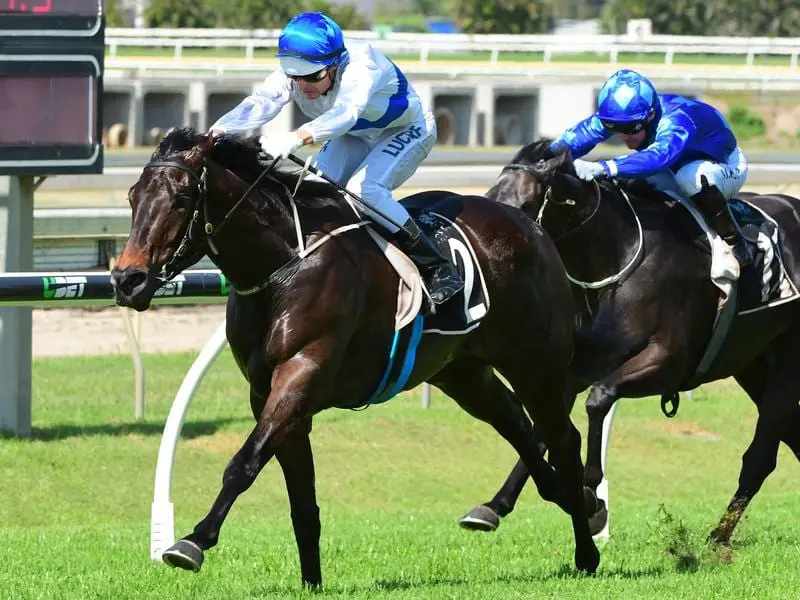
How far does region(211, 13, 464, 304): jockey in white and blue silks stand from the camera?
17.9 feet

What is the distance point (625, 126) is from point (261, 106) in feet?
6.82

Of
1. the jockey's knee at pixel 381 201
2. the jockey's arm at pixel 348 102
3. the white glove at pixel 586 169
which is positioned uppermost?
the jockey's arm at pixel 348 102

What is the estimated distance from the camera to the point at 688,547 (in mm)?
6406

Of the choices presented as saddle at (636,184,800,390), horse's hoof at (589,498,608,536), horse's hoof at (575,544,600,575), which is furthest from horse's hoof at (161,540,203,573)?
saddle at (636,184,800,390)

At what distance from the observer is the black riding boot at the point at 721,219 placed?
23.5ft

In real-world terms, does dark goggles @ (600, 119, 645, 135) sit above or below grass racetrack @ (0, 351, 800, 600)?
above

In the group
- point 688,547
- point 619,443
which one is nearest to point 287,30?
point 688,547

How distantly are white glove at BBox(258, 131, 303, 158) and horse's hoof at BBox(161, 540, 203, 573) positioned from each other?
4.44ft

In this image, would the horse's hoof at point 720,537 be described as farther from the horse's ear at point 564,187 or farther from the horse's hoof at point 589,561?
the horse's ear at point 564,187

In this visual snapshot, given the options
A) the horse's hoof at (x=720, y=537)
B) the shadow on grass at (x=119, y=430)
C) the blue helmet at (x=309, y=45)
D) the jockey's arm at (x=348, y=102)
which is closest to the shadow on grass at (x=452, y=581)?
the horse's hoof at (x=720, y=537)

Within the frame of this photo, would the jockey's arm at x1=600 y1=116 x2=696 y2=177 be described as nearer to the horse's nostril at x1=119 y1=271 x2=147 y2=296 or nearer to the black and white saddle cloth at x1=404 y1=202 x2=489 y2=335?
the black and white saddle cloth at x1=404 y1=202 x2=489 y2=335

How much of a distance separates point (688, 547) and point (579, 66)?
1185 inches

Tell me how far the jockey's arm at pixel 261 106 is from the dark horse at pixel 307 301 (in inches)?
7.5

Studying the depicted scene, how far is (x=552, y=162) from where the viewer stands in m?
6.96
